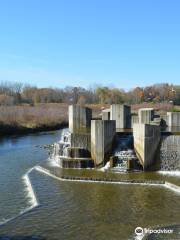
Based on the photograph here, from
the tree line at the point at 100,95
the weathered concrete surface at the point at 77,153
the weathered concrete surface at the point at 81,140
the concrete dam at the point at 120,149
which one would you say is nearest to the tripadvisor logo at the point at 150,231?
the concrete dam at the point at 120,149

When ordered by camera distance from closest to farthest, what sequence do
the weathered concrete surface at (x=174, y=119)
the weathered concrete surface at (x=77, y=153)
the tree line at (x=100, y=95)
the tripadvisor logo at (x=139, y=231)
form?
the tripadvisor logo at (x=139, y=231) < the weathered concrete surface at (x=77, y=153) < the weathered concrete surface at (x=174, y=119) < the tree line at (x=100, y=95)

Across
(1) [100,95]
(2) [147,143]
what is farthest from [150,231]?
(1) [100,95]

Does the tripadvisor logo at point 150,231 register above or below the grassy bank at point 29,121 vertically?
below

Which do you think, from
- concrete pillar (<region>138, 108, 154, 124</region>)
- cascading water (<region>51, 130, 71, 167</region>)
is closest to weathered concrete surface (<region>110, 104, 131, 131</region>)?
concrete pillar (<region>138, 108, 154, 124</region>)

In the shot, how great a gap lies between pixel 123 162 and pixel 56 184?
479 cm

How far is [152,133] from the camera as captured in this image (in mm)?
Answer: 21453

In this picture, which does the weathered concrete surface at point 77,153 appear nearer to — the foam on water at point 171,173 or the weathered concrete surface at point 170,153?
the weathered concrete surface at point 170,153

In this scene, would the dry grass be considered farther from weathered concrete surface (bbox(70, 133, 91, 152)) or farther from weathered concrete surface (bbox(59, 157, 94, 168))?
weathered concrete surface (bbox(59, 157, 94, 168))

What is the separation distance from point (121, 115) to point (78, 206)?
15265 mm

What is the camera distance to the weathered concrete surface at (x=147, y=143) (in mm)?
21156

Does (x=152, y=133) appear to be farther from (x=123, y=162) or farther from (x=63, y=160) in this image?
(x=63, y=160)

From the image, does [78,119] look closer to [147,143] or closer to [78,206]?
[147,143]

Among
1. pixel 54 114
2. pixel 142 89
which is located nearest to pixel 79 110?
pixel 54 114

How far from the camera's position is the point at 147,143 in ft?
69.8
